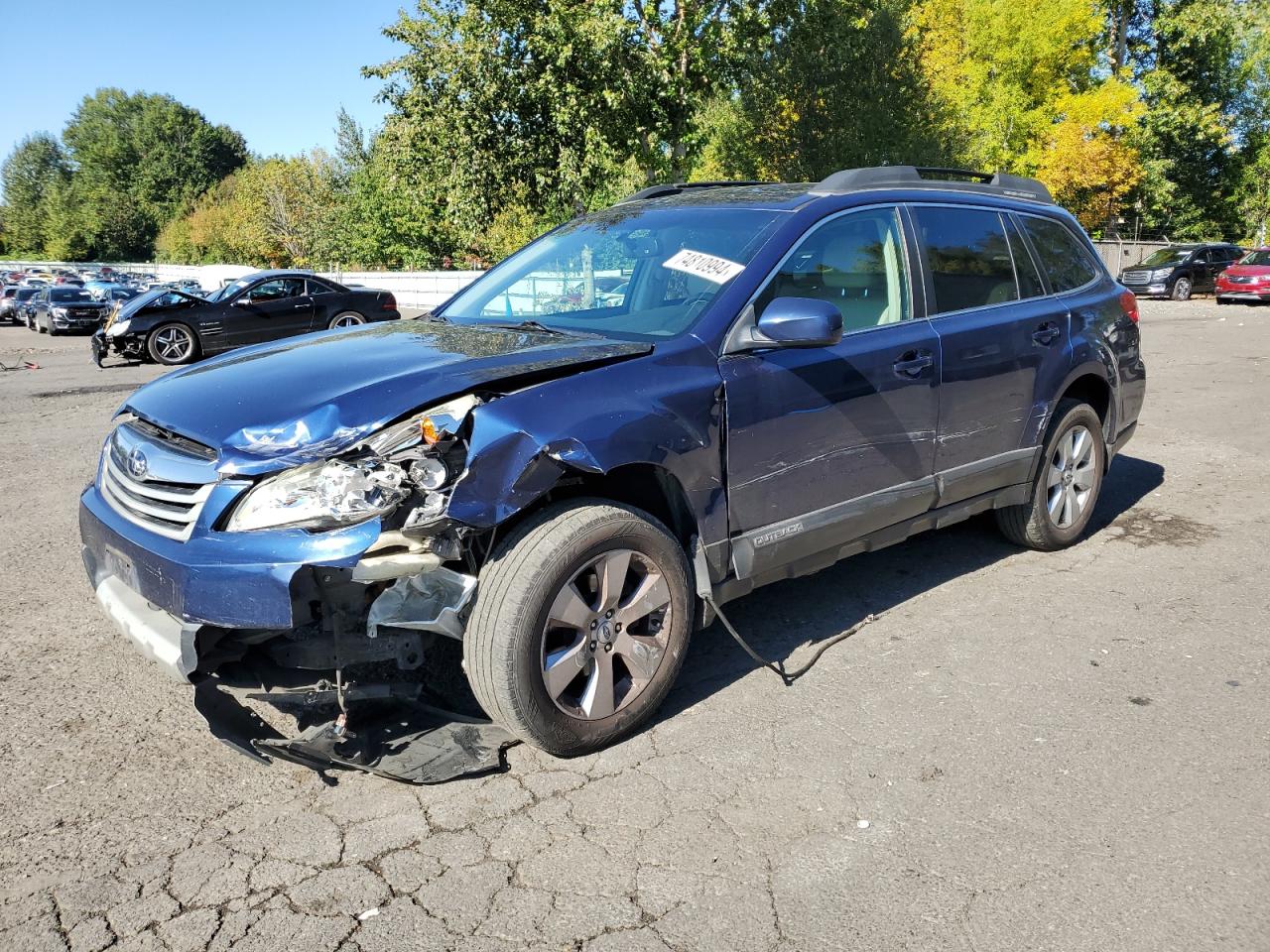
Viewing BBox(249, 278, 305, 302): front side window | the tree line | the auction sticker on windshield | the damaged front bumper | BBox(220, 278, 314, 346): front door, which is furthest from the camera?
the tree line

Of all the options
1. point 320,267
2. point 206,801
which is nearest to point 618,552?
point 206,801

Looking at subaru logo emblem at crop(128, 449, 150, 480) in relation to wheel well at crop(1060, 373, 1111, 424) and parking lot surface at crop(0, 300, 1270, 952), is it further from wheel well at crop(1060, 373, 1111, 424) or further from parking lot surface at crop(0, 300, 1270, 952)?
wheel well at crop(1060, 373, 1111, 424)

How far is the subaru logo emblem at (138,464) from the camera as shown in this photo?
3.14 metres

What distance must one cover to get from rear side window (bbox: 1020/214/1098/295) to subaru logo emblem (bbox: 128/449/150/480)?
13.9 ft

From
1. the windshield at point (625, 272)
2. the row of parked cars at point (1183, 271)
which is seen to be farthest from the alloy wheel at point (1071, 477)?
the row of parked cars at point (1183, 271)

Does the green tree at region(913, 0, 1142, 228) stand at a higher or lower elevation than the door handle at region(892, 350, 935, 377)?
higher

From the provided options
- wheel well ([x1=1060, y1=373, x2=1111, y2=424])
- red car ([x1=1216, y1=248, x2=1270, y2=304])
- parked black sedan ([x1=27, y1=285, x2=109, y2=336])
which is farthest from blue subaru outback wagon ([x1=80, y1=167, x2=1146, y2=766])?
parked black sedan ([x1=27, y1=285, x2=109, y2=336])

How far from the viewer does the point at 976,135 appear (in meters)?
35.5

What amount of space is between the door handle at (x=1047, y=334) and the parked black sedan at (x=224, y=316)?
1465 cm

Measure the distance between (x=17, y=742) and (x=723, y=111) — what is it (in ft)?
97.2

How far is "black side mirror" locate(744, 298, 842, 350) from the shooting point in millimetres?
3436

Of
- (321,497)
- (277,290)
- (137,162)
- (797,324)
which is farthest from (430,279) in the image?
(137,162)

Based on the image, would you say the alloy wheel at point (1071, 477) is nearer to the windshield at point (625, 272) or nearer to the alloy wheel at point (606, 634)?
the windshield at point (625, 272)

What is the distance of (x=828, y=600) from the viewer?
4.68 m
